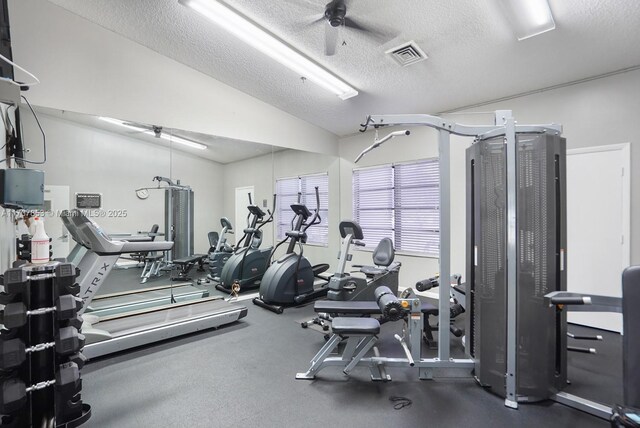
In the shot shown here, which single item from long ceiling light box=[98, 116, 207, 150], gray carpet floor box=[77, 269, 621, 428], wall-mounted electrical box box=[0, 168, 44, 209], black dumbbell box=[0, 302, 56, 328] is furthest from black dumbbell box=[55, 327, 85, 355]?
long ceiling light box=[98, 116, 207, 150]

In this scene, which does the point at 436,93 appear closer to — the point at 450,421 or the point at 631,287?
the point at 631,287

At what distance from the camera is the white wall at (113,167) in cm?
311

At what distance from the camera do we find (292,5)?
2824 millimetres

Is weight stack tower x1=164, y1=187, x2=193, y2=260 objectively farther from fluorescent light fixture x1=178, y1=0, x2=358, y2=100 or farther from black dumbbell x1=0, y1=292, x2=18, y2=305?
black dumbbell x1=0, y1=292, x2=18, y2=305

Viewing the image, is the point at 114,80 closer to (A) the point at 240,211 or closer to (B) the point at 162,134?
(B) the point at 162,134

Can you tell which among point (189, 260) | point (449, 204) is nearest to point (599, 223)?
point (449, 204)

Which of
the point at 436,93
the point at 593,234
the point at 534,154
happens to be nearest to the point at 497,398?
the point at 534,154

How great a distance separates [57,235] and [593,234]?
6221 millimetres

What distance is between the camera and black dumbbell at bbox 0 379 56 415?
53.7 inches

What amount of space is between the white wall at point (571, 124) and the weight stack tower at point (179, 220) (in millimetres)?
3660

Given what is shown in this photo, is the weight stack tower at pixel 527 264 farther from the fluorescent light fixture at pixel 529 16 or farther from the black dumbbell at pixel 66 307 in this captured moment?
the black dumbbell at pixel 66 307

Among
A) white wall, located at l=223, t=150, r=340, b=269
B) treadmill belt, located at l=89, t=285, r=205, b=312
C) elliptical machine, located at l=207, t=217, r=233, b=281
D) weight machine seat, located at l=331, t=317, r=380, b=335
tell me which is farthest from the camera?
white wall, located at l=223, t=150, r=340, b=269

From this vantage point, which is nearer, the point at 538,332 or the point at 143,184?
the point at 538,332

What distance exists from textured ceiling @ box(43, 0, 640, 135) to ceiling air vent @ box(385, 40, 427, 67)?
3.0 inches
